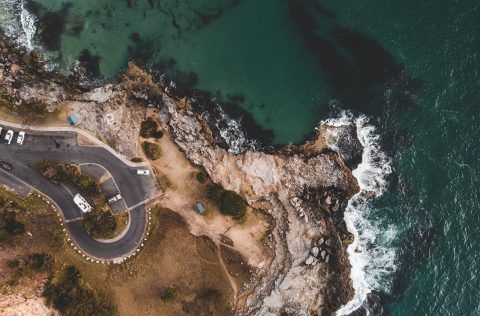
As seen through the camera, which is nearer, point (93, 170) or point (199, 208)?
point (93, 170)

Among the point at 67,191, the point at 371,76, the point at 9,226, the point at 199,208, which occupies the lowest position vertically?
the point at 9,226

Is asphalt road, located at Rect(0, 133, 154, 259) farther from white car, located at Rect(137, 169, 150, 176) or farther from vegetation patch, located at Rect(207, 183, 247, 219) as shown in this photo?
vegetation patch, located at Rect(207, 183, 247, 219)

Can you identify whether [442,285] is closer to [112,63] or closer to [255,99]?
[255,99]

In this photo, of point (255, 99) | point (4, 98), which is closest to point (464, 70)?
point (255, 99)

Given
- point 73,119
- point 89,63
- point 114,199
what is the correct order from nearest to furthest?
point 114,199 < point 73,119 < point 89,63

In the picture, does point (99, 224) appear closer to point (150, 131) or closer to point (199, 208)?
point (199, 208)

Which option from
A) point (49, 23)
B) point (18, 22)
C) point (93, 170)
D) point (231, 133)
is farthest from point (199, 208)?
point (18, 22)

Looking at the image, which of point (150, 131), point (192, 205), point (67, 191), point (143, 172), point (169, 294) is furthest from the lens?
point (150, 131)

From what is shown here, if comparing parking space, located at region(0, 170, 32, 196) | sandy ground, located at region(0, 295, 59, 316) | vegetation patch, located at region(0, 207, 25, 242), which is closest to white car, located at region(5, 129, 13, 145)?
parking space, located at region(0, 170, 32, 196)
